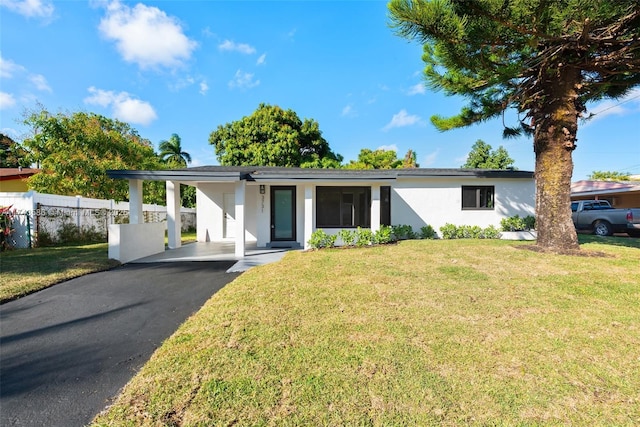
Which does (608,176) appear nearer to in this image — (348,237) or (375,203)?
(375,203)

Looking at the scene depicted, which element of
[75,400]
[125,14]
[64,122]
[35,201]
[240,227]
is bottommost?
[75,400]

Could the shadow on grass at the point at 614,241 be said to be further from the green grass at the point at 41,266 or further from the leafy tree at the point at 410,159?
the leafy tree at the point at 410,159

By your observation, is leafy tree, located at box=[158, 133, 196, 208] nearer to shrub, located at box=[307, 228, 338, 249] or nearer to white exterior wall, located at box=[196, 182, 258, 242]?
white exterior wall, located at box=[196, 182, 258, 242]

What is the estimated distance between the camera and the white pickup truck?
43.7 feet

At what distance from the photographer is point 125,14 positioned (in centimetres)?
925

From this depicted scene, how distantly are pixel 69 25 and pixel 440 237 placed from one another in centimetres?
1447

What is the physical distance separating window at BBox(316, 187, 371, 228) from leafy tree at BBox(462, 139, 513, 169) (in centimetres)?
2762

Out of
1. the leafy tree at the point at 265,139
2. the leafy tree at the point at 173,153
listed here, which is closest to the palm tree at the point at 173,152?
the leafy tree at the point at 173,153

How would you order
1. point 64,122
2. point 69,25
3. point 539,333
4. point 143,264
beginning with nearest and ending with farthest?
point 539,333
point 143,264
point 69,25
point 64,122

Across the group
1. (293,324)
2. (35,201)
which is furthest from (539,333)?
(35,201)

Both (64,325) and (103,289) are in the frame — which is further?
Result: (103,289)

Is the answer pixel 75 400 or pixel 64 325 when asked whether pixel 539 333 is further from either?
pixel 64 325

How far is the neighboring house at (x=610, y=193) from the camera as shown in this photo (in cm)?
2131

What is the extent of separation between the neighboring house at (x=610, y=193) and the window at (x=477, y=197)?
16324 mm
